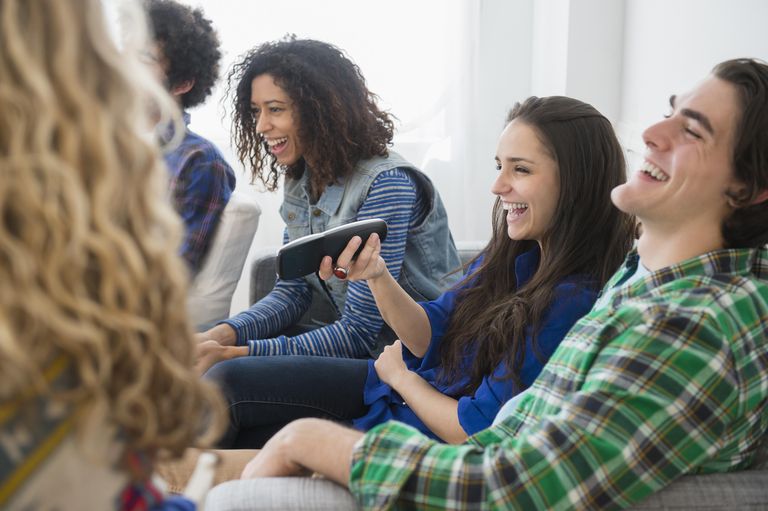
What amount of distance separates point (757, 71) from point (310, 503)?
78cm

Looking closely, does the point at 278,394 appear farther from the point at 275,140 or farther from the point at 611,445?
the point at 611,445

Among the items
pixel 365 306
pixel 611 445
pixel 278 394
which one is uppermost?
pixel 611 445

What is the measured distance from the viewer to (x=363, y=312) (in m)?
1.77

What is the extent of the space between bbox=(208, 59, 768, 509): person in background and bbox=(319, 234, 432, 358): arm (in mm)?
494

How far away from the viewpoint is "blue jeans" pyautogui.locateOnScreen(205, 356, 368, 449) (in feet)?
5.17

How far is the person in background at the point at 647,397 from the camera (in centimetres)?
89

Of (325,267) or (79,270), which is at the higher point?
(79,270)

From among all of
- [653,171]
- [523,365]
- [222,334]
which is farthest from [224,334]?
[653,171]

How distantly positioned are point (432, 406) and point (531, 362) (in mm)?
192

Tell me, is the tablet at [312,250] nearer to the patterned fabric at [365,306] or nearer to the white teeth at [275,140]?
the patterned fabric at [365,306]

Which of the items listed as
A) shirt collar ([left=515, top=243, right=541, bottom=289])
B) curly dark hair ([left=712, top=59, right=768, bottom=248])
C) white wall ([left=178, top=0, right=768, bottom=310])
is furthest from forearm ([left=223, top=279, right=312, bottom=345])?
curly dark hair ([left=712, top=59, right=768, bottom=248])

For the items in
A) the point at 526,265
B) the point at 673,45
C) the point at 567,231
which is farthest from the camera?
the point at 673,45

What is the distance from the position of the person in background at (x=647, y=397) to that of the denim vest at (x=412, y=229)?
0.80 meters

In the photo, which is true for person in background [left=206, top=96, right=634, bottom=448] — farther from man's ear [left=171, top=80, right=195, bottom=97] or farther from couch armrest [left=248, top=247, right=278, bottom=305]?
man's ear [left=171, top=80, right=195, bottom=97]
